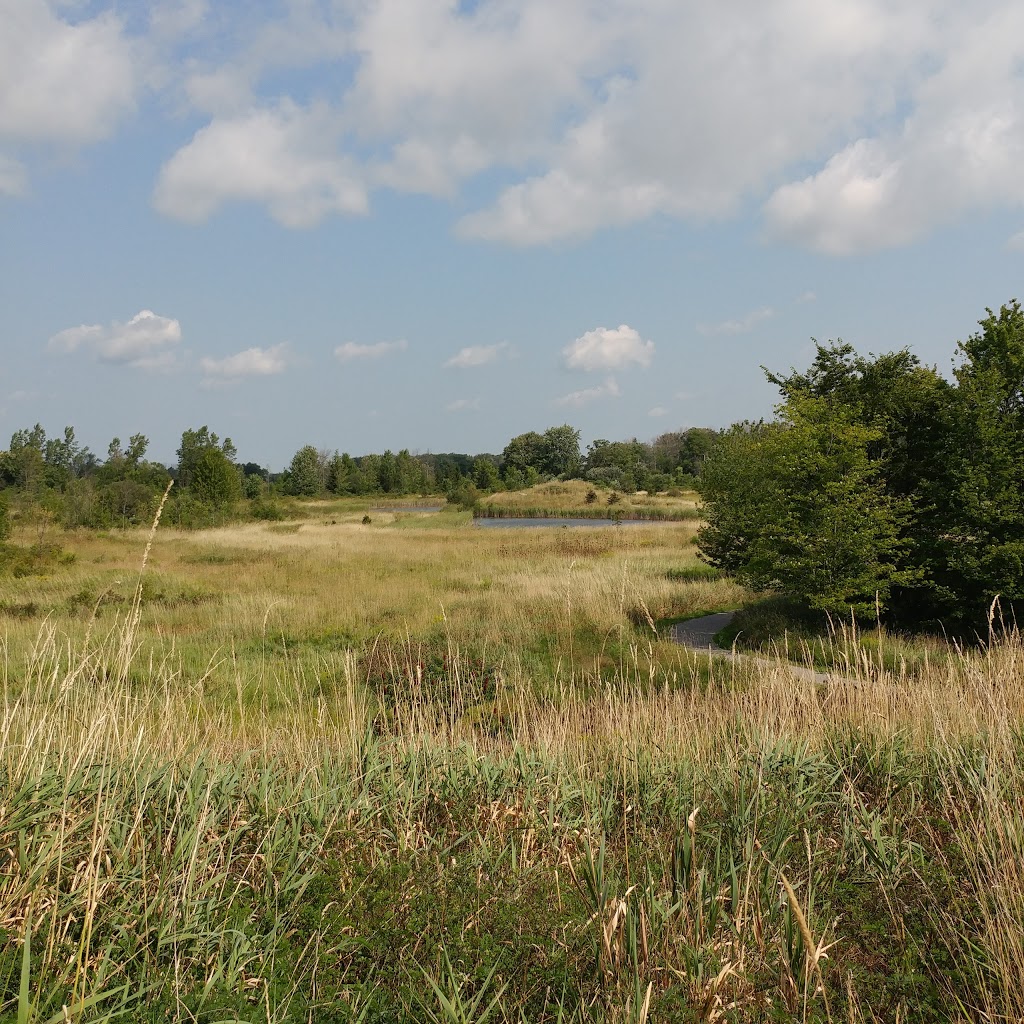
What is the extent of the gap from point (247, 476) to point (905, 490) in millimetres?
88342

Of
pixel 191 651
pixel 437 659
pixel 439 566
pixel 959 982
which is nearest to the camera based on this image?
pixel 959 982

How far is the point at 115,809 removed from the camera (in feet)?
11.2

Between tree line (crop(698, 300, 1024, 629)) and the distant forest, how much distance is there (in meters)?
10.7

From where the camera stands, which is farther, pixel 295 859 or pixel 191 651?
pixel 191 651

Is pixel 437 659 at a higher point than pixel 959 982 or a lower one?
lower

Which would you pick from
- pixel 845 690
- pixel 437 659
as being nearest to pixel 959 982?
pixel 845 690

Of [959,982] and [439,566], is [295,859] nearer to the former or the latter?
[959,982]

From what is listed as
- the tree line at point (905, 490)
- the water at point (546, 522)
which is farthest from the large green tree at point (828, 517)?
the water at point (546, 522)

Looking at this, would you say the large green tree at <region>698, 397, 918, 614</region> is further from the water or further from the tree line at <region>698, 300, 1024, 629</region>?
the water

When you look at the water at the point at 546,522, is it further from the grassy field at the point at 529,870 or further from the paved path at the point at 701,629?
the grassy field at the point at 529,870

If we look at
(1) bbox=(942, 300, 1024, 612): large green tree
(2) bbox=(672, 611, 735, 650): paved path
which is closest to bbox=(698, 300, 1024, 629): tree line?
(1) bbox=(942, 300, 1024, 612): large green tree

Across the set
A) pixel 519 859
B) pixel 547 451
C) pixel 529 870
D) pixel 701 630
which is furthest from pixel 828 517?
pixel 547 451

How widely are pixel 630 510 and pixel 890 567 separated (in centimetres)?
6255

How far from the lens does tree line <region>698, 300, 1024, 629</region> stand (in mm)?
13414
